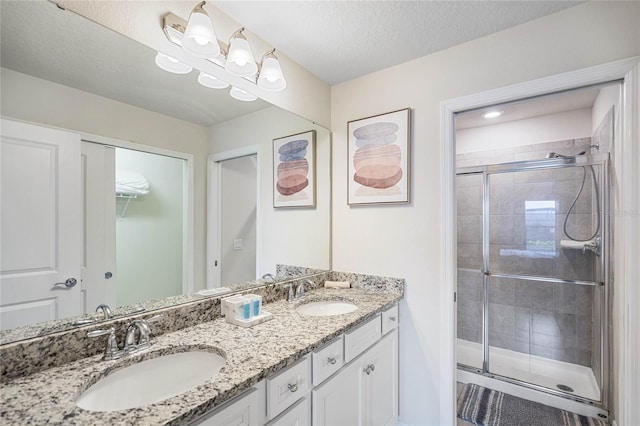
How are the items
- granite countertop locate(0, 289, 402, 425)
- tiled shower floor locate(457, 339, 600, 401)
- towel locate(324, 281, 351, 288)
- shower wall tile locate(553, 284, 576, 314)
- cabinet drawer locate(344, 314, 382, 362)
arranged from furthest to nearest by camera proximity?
shower wall tile locate(553, 284, 576, 314), tiled shower floor locate(457, 339, 600, 401), towel locate(324, 281, 351, 288), cabinet drawer locate(344, 314, 382, 362), granite countertop locate(0, 289, 402, 425)

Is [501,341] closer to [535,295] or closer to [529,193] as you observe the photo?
[535,295]

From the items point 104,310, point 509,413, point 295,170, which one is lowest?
point 509,413

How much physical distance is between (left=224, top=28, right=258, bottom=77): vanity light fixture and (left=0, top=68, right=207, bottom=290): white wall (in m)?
0.34

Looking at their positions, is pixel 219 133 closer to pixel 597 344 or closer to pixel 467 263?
pixel 467 263

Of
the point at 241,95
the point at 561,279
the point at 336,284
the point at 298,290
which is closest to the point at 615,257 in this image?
the point at 561,279

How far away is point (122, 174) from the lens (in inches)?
44.8

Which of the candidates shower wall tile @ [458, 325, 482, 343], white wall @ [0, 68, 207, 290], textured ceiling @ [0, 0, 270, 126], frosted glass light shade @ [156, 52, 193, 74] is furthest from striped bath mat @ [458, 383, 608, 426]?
frosted glass light shade @ [156, 52, 193, 74]

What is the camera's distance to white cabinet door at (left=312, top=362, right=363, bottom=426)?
1155 millimetres

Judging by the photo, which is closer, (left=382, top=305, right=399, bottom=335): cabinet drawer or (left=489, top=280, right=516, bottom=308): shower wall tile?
(left=382, top=305, right=399, bottom=335): cabinet drawer

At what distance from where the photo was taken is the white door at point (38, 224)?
2.86ft

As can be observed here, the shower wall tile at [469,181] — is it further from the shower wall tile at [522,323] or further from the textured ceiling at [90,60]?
the textured ceiling at [90,60]

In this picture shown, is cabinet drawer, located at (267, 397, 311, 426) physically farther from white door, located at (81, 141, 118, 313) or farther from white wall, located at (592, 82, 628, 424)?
white wall, located at (592, 82, 628, 424)

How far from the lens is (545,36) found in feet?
4.75

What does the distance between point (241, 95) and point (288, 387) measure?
1423 millimetres
